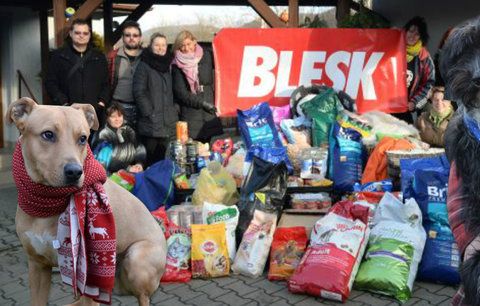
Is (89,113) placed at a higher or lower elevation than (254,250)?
higher

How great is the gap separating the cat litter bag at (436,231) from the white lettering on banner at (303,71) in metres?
2.23

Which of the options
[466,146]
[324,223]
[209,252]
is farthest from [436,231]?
[466,146]

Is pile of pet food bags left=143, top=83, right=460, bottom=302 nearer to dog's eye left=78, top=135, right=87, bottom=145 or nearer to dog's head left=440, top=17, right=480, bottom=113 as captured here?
dog's eye left=78, top=135, right=87, bottom=145

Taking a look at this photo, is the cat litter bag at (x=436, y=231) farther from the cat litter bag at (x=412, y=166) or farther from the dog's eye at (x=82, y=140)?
the dog's eye at (x=82, y=140)

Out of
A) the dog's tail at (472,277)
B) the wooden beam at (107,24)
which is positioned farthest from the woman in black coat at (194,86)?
the wooden beam at (107,24)

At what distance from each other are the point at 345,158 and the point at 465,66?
3.69 meters

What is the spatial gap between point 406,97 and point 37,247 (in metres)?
4.72

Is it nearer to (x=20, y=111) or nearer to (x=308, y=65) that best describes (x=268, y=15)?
(x=308, y=65)

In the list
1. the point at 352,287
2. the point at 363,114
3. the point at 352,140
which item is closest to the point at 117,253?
the point at 352,287

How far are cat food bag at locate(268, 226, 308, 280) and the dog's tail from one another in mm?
2433

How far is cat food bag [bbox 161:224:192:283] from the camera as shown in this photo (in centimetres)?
435

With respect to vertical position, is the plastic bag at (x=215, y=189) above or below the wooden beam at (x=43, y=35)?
below

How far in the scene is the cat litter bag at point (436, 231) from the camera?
4152mm

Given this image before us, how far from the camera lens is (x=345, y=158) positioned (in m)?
5.40
